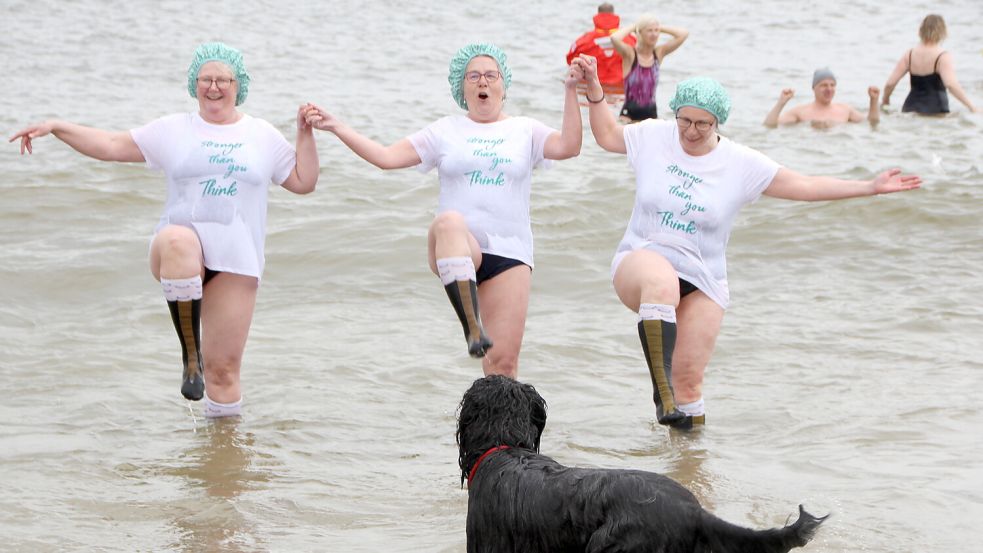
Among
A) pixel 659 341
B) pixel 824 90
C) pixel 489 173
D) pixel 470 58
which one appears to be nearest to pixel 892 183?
pixel 659 341

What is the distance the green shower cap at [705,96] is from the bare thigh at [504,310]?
1.31 metres

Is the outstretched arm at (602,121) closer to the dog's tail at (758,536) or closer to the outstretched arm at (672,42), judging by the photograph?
the dog's tail at (758,536)

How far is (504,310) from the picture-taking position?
7367mm

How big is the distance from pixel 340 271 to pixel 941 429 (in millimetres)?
6004

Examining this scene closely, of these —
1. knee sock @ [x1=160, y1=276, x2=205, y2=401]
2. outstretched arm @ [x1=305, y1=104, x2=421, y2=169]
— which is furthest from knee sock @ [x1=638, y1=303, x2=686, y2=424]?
knee sock @ [x1=160, y1=276, x2=205, y2=401]

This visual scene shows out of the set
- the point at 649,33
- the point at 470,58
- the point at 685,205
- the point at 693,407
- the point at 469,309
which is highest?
the point at 470,58

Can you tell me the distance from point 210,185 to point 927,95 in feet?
45.5

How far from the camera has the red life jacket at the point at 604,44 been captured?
17.2 metres

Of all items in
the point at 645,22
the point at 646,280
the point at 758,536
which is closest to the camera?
the point at 758,536

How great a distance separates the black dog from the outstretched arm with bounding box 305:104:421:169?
7.91 ft

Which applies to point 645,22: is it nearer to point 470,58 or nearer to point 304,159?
point 470,58

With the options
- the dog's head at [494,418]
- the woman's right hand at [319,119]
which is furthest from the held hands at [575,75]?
the dog's head at [494,418]

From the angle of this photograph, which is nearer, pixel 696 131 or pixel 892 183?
pixel 892 183

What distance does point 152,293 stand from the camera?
11250 millimetres
